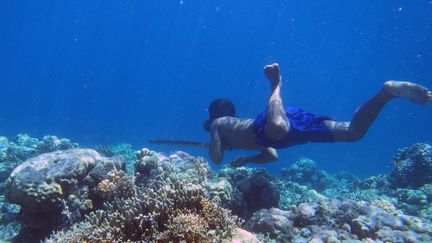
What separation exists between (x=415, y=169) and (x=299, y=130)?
7.93 meters

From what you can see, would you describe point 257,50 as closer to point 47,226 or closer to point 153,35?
point 153,35

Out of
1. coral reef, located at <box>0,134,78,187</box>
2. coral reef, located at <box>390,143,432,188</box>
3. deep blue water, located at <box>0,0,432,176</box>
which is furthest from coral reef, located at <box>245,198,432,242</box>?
deep blue water, located at <box>0,0,432,176</box>

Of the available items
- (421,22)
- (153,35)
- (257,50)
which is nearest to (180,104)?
(153,35)

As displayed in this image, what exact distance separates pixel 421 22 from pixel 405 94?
122151 millimetres

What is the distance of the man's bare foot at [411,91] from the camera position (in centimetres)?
664

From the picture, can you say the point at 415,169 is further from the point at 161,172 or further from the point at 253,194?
the point at 161,172

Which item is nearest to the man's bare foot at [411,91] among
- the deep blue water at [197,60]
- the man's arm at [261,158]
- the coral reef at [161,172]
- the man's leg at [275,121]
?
the man's leg at [275,121]

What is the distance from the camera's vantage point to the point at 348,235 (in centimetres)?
575

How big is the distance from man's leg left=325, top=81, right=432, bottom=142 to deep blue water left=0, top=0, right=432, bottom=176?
302 feet

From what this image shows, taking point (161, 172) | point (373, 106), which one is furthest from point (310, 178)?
point (161, 172)

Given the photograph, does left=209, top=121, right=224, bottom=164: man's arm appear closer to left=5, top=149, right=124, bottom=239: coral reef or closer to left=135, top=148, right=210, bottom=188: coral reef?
left=135, top=148, right=210, bottom=188: coral reef

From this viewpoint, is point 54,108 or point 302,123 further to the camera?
point 54,108

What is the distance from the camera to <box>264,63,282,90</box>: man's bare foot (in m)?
8.05

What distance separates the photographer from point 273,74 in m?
8.15
